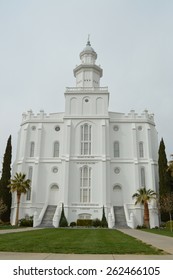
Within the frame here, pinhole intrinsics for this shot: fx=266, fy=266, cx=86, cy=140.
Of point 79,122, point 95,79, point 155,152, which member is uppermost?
point 95,79

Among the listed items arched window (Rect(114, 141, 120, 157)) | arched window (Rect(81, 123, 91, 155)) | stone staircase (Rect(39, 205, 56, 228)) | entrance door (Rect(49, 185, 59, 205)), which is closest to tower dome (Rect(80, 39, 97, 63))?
arched window (Rect(81, 123, 91, 155))

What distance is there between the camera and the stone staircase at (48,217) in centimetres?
3578

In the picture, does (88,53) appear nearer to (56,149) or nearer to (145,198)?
(56,149)

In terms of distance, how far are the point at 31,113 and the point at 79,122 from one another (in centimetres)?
930

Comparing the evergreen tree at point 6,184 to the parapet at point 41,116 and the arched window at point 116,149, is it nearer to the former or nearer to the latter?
the parapet at point 41,116

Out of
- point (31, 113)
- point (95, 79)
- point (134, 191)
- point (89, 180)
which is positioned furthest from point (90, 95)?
point (134, 191)

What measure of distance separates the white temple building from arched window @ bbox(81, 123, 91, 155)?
0.15m

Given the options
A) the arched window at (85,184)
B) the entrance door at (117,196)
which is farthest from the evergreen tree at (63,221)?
the entrance door at (117,196)

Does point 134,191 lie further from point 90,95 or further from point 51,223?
point 90,95

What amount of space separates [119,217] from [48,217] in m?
10.2

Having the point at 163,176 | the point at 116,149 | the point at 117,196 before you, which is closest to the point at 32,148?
the point at 116,149

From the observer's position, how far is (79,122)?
4441 cm

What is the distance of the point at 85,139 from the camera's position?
1724 inches

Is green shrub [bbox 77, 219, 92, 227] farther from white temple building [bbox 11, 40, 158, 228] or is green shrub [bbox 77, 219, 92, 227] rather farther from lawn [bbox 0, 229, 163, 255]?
lawn [bbox 0, 229, 163, 255]
